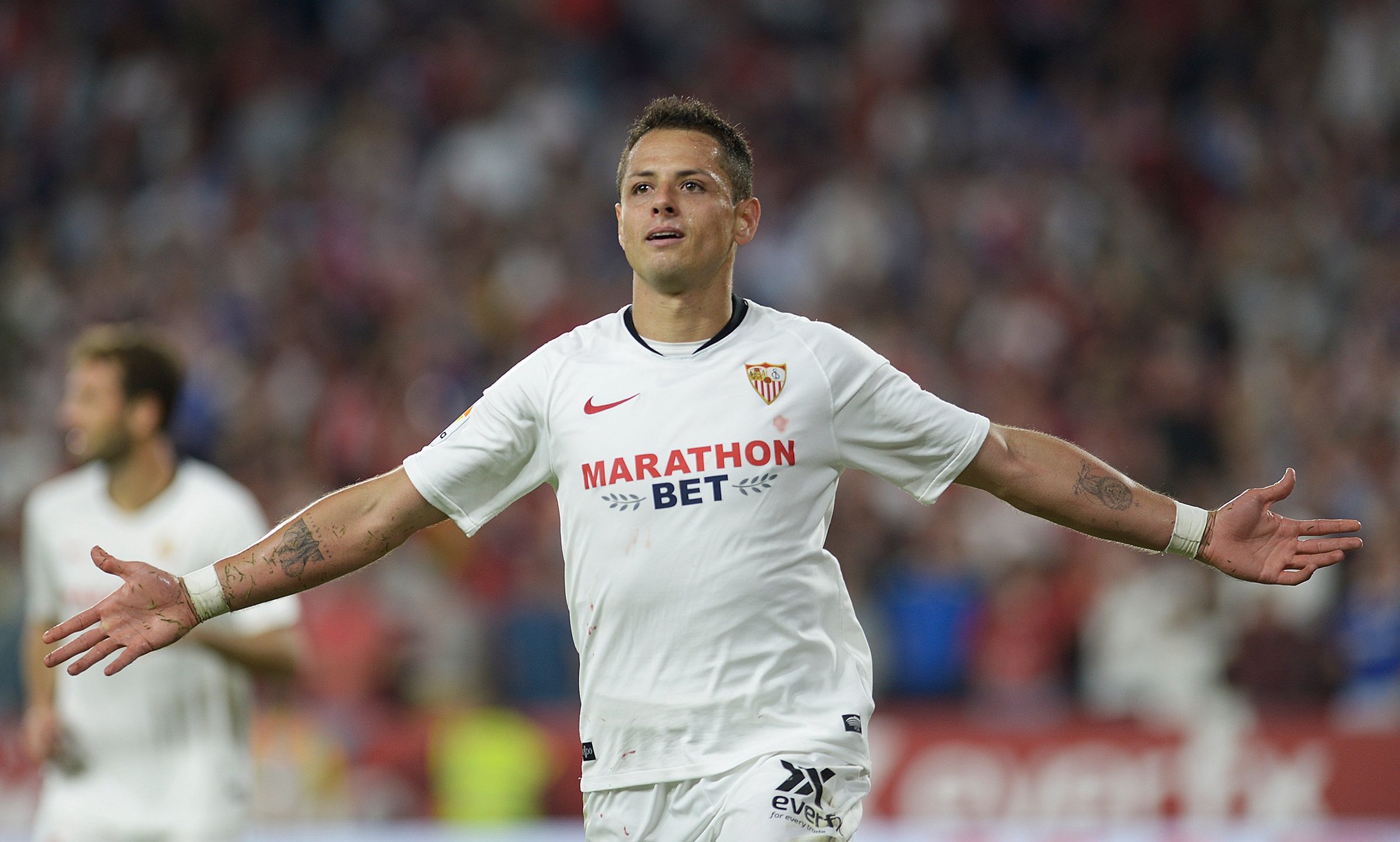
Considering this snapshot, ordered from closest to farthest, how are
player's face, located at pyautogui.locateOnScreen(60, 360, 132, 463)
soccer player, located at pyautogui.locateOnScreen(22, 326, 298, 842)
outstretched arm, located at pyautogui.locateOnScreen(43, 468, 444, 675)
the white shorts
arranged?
the white shorts < outstretched arm, located at pyautogui.locateOnScreen(43, 468, 444, 675) < soccer player, located at pyautogui.locateOnScreen(22, 326, 298, 842) < player's face, located at pyautogui.locateOnScreen(60, 360, 132, 463)

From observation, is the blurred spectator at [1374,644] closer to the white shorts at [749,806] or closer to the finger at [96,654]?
the white shorts at [749,806]

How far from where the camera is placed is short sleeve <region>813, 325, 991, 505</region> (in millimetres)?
4855

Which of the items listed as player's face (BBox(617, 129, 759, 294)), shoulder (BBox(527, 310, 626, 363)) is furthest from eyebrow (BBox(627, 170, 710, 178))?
shoulder (BBox(527, 310, 626, 363))

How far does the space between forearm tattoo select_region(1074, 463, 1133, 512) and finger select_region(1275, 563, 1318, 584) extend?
0.45 meters

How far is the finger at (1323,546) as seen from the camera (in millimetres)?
4875

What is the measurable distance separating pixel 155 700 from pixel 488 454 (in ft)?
8.45

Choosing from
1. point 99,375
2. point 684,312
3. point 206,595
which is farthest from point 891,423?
point 99,375

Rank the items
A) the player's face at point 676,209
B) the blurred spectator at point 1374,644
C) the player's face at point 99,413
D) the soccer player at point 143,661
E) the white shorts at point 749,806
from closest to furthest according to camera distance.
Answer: the white shorts at point 749,806 < the player's face at point 676,209 < the soccer player at point 143,661 < the player's face at point 99,413 < the blurred spectator at point 1374,644

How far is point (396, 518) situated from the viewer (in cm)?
488

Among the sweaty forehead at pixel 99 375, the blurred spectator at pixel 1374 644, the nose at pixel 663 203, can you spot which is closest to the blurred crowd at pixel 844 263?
the blurred spectator at pixel 1374 644

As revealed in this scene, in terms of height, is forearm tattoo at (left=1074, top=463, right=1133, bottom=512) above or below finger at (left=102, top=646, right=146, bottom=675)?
above

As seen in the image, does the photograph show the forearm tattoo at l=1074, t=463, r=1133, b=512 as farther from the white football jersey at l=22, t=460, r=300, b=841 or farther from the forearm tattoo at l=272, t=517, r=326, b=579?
the white football jersey at l=22, t=460, r=300, b=841

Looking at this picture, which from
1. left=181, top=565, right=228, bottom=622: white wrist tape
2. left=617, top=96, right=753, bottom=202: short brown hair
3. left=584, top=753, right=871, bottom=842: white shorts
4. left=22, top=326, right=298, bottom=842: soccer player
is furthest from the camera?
left=22, top=326, right=298, bottom=842: soccer player

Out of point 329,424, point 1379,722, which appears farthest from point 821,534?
point 329,424
